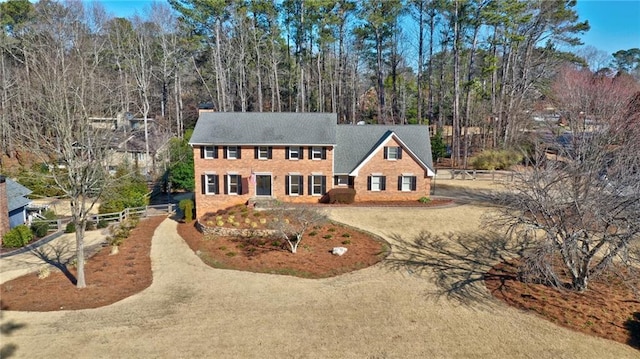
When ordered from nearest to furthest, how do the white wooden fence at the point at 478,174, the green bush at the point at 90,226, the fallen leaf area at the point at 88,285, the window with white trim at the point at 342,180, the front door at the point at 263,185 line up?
the fallen leaf area at the point at 88,285, the green bush at the point at 90,226, the front door at the point at 263,185, the window with white trim at the point at 342,180, the white wooden fence at the point at 478,174

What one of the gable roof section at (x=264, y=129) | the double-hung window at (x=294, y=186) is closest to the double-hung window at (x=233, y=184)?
the gable roof section at (x=264, y=129)

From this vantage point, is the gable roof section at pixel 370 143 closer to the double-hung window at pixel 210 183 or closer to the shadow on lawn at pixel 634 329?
the double-hung window at pixel 210 183

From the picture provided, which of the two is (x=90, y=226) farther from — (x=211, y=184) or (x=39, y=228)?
(x=211, y=184)

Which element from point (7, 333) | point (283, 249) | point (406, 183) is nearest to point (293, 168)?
point (406, 183)

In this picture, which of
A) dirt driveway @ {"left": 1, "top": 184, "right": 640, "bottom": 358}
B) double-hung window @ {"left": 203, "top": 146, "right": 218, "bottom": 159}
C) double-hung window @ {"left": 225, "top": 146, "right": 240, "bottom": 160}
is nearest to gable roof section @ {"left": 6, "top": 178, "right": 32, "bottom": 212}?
double-hung window @ {"left": 203, "top": 146, "right": 218, "bottom": 159}

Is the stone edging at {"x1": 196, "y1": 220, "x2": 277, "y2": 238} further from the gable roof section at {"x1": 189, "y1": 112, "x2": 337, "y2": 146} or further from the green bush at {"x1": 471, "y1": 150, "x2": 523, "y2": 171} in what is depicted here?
the green bush at {"x1": 471, "y1": 150, "x2": 523, "y2": 171}

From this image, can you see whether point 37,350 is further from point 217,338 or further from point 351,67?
point 351,67
